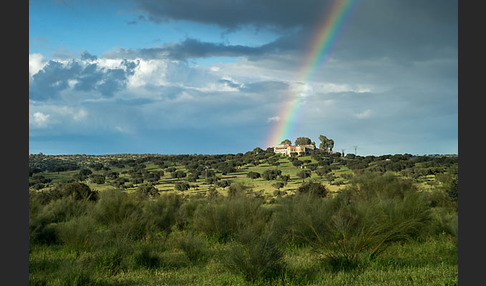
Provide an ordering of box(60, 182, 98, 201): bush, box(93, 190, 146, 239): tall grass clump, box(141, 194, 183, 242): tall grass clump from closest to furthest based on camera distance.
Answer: box(141, 194, 183, 242): tall grass clump < box(93, 190, 146, 239): tall grass clump < box(60, 182, 98, 201): bush

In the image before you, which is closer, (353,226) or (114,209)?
(353,226)

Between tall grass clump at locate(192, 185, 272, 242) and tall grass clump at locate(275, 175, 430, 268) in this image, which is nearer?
tall grass clump at locate(275, 175, 430, 268)

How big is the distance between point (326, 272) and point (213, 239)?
775cm

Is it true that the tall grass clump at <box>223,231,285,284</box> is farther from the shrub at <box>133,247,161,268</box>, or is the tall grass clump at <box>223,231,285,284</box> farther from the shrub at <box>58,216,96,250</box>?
the shrub at <box>58,216,96,250</box>

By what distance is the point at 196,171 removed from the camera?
88625mm

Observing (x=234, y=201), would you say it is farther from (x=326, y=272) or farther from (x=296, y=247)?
(x=326, y=272)

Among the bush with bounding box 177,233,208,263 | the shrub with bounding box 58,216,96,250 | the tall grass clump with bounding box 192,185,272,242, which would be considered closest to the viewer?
the bush with bounding box 177,233,208,263

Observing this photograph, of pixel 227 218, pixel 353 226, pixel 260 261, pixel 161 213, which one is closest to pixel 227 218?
pixel 227 218

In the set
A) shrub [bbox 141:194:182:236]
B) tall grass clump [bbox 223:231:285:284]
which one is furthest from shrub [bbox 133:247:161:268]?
shrub [bbox 141:194:182:236]

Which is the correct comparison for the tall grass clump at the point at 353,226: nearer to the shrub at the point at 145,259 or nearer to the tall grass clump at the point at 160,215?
the shrub at the point at 145,259

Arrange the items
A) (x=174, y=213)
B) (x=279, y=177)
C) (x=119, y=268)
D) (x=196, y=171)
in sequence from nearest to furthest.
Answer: (x=119, y=268)
(x=174, y=213)
(x=279, y=177)
(x=196, y=171)

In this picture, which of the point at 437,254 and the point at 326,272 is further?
the point at 437,254

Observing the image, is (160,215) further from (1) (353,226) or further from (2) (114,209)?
(1) (353,226)

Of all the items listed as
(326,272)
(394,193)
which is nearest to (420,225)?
(326,272)
